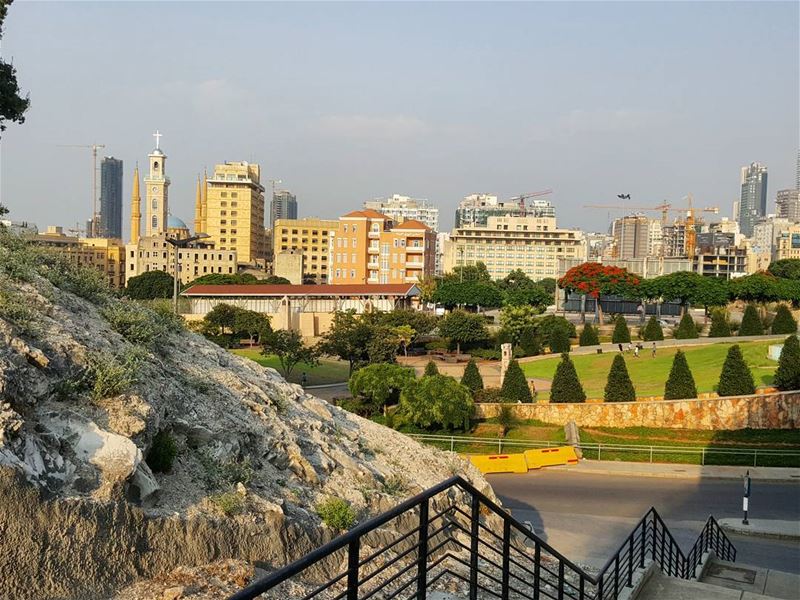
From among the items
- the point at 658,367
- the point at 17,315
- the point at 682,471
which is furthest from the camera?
the point at 658,367

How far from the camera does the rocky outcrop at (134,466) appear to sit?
5.72 metres

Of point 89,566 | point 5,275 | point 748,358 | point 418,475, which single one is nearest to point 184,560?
point 89,566

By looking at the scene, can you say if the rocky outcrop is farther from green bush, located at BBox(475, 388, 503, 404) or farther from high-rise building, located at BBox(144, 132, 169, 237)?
high-rise building, located at BBox(144, 132, 169, 237)

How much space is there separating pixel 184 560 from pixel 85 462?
120 cm

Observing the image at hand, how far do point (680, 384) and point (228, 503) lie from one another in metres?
25.7

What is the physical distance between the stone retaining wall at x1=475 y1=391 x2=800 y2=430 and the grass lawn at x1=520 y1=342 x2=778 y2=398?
4247 millimetres

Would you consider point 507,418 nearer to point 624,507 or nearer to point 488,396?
point 488,396

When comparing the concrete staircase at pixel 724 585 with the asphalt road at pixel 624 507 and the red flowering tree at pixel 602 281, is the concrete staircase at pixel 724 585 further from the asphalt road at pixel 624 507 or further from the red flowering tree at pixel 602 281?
the red flowering tree at pixel 602 281

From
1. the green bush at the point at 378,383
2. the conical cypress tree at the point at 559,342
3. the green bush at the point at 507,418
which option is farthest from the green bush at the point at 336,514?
the conical cypress tree at the point at 559,342

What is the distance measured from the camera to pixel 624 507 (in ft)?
64.2

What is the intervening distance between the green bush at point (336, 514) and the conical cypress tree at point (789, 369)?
25221 mm

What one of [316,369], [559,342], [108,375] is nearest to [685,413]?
[559,342]

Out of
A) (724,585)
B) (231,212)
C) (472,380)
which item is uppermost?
(231,212)

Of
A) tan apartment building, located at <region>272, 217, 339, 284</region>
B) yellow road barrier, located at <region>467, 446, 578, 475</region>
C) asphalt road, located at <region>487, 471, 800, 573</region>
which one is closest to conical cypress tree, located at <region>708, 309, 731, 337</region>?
asphalt road, located at <region>487, 471, 800, 573</region>
